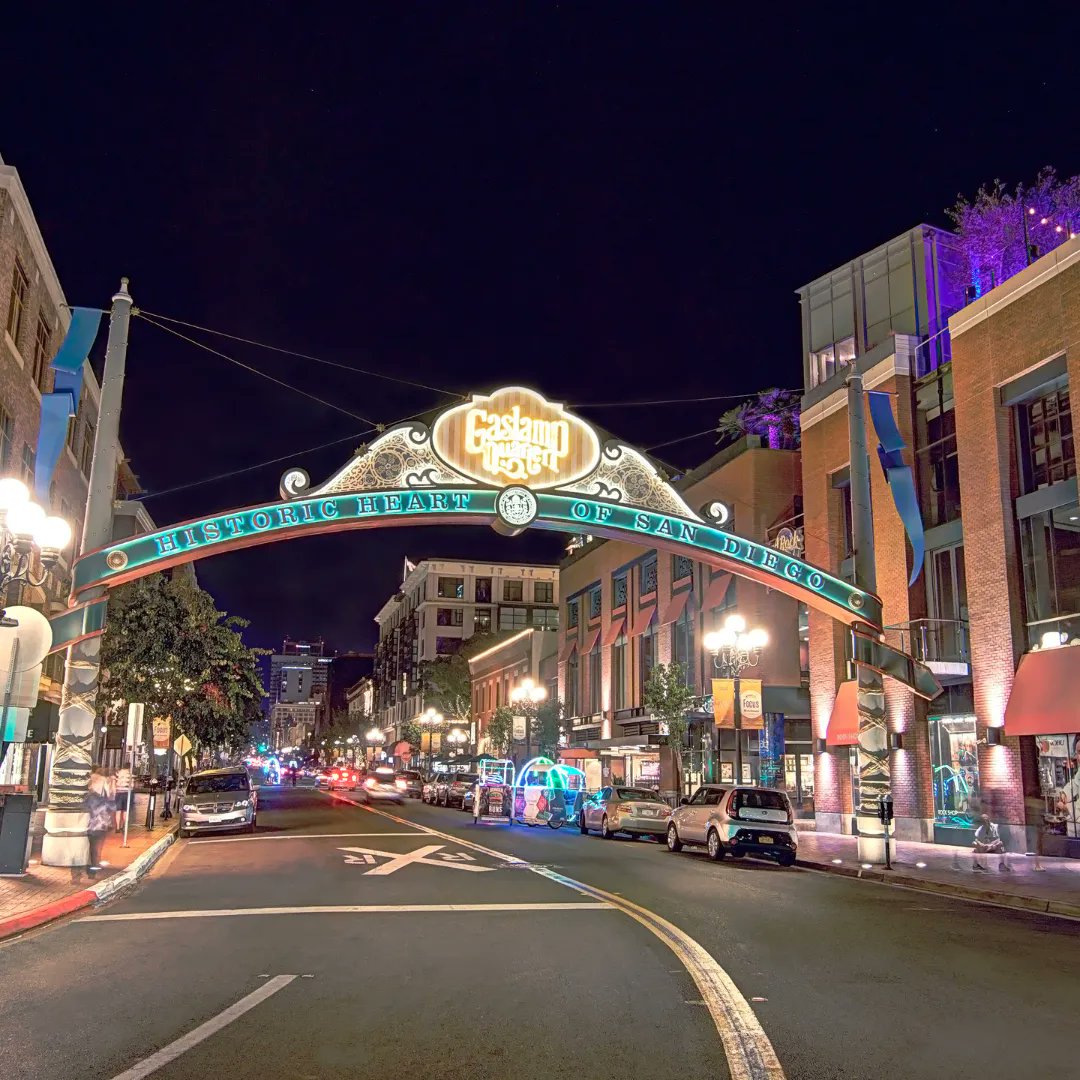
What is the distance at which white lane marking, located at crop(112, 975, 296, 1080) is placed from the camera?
6.16 m

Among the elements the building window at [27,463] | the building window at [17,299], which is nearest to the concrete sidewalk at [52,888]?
the building window at [27,463]

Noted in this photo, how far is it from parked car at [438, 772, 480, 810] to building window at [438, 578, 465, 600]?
6225 cm

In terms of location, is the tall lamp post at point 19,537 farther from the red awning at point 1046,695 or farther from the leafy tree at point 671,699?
the leafy tree at point 671,699

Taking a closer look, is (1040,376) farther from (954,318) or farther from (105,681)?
(105,681)

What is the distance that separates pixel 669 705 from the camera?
1490 inches

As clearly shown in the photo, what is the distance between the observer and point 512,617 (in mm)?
109500

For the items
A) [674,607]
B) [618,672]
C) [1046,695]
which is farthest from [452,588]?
[1046,695]

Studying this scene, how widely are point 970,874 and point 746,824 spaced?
14.2ft

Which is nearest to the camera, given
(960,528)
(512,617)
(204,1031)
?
(204,1031)

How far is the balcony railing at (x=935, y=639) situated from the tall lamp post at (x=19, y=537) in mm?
20265

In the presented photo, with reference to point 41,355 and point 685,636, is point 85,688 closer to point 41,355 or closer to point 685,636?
point 41,355

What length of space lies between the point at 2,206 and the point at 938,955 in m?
24.7

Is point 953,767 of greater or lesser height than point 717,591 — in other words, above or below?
below

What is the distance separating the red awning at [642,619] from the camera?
48031 mm
